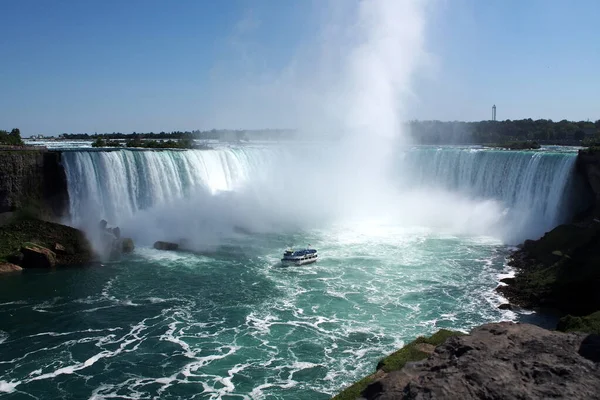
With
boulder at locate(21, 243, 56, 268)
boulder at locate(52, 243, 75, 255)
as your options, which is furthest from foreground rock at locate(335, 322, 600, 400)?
boulder at locate(52, 243, 75, 255)

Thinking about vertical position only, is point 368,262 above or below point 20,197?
below

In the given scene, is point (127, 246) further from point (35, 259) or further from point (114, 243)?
point (35, 259)

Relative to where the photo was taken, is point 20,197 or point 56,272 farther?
point 20,197

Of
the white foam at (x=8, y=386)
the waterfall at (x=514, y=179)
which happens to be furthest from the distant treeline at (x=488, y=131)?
the white foam at (x=8, y=386)

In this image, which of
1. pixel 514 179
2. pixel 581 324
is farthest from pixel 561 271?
pixel 514 179

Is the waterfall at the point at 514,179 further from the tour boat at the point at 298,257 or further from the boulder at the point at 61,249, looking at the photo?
the boulder at the point at 61,249

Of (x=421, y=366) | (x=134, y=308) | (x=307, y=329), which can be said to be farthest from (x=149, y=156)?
(x=421, y=366)

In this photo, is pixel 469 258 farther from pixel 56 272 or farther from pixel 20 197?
pixel 20 197
